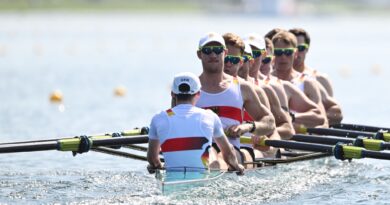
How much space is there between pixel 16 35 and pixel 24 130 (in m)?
38.2

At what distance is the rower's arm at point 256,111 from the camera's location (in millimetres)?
11141

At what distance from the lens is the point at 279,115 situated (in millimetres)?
12398

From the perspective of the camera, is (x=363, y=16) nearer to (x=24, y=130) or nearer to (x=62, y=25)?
(x=62, y=25)

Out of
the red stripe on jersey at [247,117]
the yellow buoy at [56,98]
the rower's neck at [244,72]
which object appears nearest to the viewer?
the red stripe on jersey at [247,117]

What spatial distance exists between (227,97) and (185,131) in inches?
57.2

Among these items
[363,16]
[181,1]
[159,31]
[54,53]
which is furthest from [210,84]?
[181,1]

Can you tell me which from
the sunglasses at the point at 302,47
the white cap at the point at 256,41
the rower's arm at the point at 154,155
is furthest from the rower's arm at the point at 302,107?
the rower's arm at the point at 154,155

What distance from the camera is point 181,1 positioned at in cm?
12356

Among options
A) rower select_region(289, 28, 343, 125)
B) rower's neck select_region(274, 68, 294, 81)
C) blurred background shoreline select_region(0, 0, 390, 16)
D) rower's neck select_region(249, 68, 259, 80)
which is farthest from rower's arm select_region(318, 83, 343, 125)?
blurred background shoreline select_region(0, 0, 390, 16)

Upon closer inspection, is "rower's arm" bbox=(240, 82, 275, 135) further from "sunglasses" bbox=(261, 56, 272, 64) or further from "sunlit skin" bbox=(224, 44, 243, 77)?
"sunglasses" bbox=(261, 56, 272, 64)

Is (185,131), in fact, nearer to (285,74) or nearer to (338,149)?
(338,149)

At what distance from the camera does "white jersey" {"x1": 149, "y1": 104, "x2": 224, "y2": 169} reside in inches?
377

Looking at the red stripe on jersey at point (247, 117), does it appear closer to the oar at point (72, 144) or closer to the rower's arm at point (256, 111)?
the rower's arm at point (256, 111)

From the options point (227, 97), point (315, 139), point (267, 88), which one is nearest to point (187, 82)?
point (227, 97)
